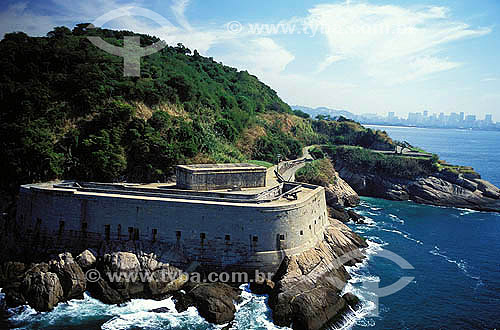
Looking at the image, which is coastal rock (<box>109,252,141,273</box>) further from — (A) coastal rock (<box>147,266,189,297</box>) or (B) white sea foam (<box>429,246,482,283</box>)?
(B) white sea foam (<box>429,246,482,283</box>)

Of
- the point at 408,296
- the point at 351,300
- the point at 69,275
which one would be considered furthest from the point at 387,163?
the point at 69,275

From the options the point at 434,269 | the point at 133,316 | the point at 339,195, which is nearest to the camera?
the point at 133,316

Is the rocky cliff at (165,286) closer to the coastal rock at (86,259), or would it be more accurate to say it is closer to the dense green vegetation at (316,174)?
the coastal rock at (86,259)

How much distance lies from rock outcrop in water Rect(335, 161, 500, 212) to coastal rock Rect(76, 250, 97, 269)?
54235 millimetres

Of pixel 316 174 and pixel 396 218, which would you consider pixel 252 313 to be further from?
pixel 396 218

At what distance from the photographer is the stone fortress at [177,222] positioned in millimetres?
30875

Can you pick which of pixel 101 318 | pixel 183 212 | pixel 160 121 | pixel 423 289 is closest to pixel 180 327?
pixel 101 318

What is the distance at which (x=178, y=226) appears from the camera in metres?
31.2

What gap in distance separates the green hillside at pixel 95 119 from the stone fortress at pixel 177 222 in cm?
390

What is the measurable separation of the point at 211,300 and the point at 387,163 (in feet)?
182

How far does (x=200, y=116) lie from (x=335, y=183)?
2569cm

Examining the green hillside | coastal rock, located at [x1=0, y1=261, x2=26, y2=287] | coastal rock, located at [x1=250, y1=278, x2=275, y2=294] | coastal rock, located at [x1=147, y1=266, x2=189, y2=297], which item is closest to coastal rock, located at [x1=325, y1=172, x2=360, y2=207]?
the green hillside

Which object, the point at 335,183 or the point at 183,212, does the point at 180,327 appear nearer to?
the point at 183,212

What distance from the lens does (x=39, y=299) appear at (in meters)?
26.4
